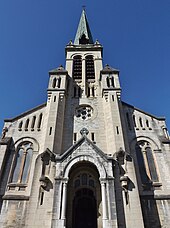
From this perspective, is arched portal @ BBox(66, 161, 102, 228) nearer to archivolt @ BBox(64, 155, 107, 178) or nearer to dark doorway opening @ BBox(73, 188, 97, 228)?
dark doorway opening @ BBox(73, 188, 97, 228)

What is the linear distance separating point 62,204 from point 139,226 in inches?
221

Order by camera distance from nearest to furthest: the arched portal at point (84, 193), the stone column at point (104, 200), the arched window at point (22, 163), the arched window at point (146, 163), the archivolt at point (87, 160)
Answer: the stone column at point (104, 200), the archivolt at point (87, 160), the arched portal at point (84, 193), the arched window at point (22, 163), the arched window at point (146, 163)

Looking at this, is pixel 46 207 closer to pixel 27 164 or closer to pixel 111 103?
pixel 27 164

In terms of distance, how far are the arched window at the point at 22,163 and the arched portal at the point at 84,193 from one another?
4.45m

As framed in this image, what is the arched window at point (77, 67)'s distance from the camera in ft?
89.1

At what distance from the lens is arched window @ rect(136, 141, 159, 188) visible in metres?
17.4

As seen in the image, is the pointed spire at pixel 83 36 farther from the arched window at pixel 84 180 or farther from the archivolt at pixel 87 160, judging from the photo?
the arched window at pixel 84 180

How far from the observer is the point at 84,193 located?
16.9 meters

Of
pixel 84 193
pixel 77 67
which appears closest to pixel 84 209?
pixel 84 193

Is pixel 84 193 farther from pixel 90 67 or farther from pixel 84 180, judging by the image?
pixel 90 67

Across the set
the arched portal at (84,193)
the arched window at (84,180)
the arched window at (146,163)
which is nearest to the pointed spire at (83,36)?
the arched window at (146,163)

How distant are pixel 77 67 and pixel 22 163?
1670 cm

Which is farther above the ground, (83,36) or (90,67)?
(83,36)

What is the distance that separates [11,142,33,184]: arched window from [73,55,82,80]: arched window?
12347 mm
